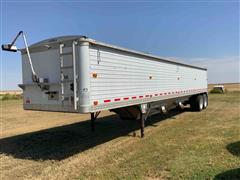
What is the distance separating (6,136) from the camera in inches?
361

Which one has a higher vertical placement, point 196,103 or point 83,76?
point 83,76

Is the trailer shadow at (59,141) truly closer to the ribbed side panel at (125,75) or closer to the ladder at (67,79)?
the ladder at (67,79)

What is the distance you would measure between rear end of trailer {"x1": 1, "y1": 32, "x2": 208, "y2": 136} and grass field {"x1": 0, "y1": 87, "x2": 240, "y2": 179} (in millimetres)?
1171

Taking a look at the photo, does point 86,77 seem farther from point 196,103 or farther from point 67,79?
point 196,103

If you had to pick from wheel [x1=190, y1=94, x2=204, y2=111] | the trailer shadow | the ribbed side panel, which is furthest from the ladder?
wheel [x1=190, y1=94, x2=204, y2=111]

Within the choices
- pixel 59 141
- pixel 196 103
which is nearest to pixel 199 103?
pixel 196 103

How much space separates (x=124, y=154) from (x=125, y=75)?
7.42 feet

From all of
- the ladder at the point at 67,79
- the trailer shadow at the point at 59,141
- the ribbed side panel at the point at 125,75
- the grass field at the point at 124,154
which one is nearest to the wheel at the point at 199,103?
the ribbed side panel at the point at 125,75

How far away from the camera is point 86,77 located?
556 cm

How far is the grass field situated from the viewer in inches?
198

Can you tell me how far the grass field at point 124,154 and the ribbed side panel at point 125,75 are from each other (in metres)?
1.48

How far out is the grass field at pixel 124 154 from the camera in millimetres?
5027

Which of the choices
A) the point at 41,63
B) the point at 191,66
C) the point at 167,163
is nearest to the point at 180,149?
the point at 167,163

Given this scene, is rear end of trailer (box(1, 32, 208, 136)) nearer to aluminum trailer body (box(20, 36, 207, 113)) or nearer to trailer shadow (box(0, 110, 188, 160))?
aluminum trailer body (box(20, 36, 207, 113))
